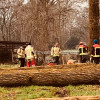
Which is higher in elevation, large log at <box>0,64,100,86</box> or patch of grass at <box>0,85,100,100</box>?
large log at <box>0,64,100,86</box>

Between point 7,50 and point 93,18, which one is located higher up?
point 93,18

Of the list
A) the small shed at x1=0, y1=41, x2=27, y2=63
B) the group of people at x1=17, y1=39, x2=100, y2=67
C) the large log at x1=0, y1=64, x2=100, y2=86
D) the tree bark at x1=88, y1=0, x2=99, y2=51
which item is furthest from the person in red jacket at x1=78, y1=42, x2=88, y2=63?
the small shed at x1=0, y1=41, x2=27, y2=63

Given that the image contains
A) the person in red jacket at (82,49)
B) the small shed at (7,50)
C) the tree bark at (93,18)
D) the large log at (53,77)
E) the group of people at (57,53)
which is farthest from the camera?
the small shed at (7,50)

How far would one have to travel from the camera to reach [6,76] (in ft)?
26.4

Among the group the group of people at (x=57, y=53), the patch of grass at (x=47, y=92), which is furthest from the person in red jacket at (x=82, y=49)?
the patch of grass at (x=47, y=92)

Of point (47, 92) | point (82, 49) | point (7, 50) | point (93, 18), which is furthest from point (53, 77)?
point (7, 50)

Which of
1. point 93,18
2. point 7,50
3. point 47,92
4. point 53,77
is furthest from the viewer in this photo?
point 7,50

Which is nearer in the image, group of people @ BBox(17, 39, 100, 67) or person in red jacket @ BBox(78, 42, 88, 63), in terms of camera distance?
group of people @ BBox(17, 39, 100, 67)

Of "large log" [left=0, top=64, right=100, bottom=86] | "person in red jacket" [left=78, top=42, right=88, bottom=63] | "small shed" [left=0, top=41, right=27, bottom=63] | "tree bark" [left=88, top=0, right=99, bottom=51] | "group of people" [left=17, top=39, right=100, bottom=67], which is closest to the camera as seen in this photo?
"large log" [left=0, top=64, right=100, bottom=86]

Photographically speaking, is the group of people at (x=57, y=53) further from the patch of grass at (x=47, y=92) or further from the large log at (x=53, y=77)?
the patch of grass at (x=47, y=92)

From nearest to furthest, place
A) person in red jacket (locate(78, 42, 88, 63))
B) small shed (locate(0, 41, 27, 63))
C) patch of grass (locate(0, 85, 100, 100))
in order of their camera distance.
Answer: patch of grass (locate(0, 85, 100, 100))
person in red jacket (locate(78, 42, 88, 63))
small shed (locate(0, 41, 27, 63))

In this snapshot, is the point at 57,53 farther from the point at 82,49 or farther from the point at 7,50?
the point at 7,50

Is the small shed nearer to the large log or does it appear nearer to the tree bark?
the tree bark

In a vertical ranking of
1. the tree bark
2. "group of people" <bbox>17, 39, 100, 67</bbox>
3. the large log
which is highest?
the tree bark
